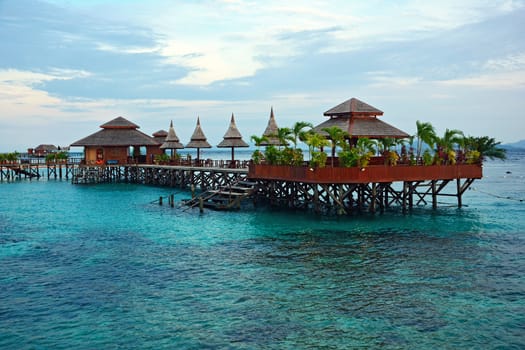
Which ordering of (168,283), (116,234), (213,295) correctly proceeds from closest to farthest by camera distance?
(213,295) → (168,283) → (116,234)

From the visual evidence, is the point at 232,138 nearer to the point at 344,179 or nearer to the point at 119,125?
the point at 344,179

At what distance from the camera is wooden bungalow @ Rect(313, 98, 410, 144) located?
35812 mm

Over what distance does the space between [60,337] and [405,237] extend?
18.5 metres

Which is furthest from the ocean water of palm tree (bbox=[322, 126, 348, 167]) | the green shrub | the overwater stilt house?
palm tree (bbox=[322, 126, 348, 167])

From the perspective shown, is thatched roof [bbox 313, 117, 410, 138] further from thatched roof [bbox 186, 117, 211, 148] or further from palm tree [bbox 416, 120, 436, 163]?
thatched roof [bbox 186, 117, 211, 148]

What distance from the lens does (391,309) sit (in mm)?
16375

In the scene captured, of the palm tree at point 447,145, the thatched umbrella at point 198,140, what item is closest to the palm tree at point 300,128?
the palm tree at point 447,145

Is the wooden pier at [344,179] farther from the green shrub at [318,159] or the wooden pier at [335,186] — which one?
the green shrub at [318,159]

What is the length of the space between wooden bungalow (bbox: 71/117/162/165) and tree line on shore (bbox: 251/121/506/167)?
3130cm

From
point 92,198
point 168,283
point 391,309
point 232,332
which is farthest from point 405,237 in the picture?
point 92,198

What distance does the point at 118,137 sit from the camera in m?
68.8

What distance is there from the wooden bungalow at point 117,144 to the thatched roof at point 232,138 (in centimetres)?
2045

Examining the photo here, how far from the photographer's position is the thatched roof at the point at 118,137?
6806 cm

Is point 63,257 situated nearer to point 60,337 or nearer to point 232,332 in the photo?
point 60,337
